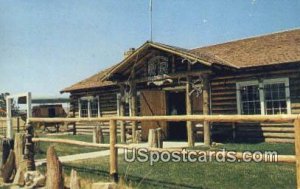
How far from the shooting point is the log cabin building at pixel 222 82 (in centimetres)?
1302

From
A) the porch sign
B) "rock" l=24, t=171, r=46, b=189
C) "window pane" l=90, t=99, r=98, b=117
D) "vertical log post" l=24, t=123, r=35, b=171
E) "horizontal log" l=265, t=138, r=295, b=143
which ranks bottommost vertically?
"rock" l=24, t=171, r=46, b=189

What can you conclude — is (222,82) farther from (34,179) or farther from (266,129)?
(34,179)

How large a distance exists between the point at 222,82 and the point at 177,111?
10.5 ft

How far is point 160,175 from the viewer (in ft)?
23.7

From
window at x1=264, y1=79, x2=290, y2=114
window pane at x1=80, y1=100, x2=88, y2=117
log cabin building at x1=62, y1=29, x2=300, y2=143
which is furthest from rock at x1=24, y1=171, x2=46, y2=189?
window pane at x1=80, y1=100, x2=88, y2=117

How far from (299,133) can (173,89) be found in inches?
460

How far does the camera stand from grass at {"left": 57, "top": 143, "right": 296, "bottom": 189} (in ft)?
20.9

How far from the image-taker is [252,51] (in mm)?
15352

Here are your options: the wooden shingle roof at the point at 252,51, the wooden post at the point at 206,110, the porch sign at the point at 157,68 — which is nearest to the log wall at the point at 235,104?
the wooden shingle roof at the point at 252,51

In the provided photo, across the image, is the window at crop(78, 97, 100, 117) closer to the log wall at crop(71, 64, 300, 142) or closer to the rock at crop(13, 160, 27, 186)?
the log wall at crop(71, 64, 300, 142)

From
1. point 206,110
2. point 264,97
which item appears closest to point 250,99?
point 264,97

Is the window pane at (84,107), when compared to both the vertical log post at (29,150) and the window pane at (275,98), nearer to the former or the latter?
the window pane at (275,98)

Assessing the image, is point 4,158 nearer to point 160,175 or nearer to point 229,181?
point 160,175

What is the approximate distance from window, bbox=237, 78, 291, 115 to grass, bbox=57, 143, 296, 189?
5.51 m
